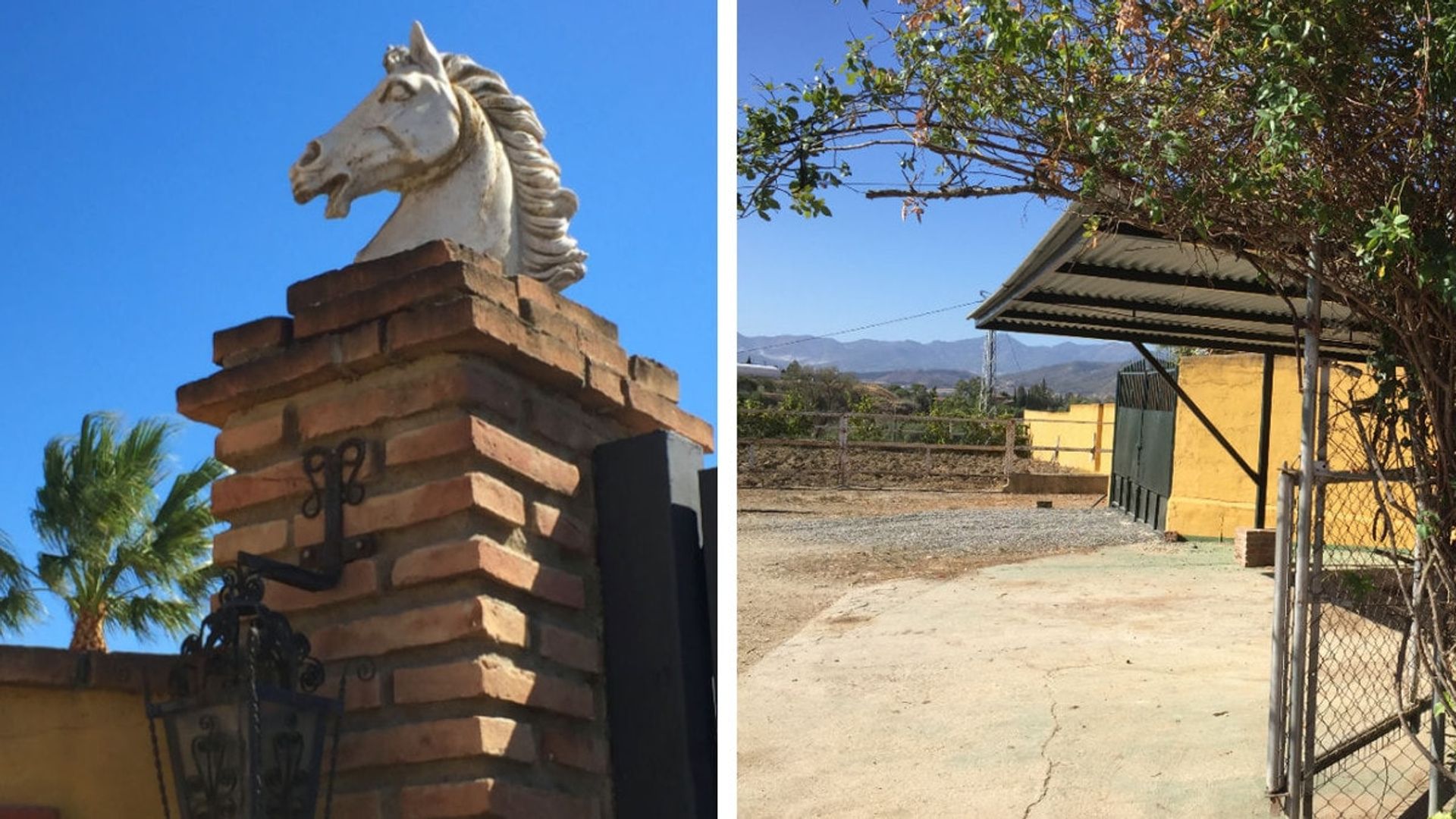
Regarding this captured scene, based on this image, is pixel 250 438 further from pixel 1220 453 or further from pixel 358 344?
pixel 1220 453

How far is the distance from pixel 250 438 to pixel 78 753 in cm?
52

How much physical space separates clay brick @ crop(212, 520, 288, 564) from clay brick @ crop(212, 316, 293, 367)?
269mm

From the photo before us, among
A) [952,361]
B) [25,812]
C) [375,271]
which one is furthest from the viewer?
[952,361]

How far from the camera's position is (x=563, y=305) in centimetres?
207

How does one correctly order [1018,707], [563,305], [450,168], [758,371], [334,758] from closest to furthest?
[334,758]
[563,305]
[450,168]
[1018,707]
[758,371]

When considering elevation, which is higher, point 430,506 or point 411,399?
point 411,399

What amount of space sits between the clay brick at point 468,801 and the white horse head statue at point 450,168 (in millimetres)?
836

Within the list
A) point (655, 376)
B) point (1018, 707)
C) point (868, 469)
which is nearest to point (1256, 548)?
A: point (1018, 707)

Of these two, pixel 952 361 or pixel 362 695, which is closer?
pixel 362 695

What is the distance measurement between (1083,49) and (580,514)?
2651 millimetres

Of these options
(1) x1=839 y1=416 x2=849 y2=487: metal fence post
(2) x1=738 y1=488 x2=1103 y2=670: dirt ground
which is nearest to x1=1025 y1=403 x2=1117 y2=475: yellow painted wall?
(1) x1=839 y1=416 x2=849 y2=487: metal fence post

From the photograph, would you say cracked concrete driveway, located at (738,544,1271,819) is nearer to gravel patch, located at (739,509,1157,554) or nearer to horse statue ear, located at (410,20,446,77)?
gravel patch, located at (739,509,1157,554)

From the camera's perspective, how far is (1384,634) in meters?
6.35

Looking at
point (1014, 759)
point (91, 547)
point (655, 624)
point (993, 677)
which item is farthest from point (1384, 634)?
point (91, 547)
